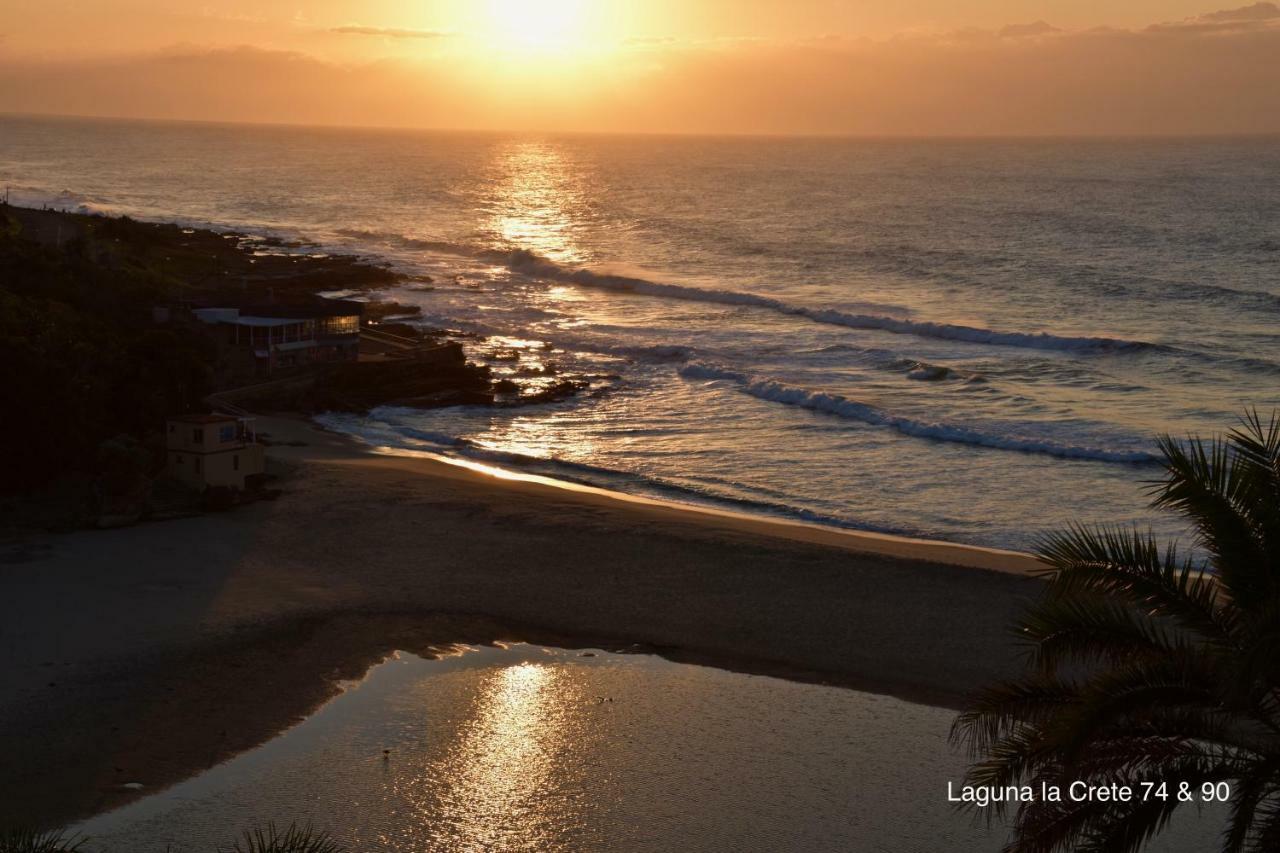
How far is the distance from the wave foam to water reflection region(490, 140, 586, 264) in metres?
40.1

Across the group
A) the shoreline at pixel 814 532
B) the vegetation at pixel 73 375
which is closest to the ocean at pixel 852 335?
the shoreline at pixel 814 532

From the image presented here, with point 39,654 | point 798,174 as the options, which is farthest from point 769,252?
point 798,174

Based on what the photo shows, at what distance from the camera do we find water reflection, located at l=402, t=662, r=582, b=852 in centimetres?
1433

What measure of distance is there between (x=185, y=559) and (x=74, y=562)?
74.4 inches

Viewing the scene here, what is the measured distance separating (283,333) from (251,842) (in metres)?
33.4

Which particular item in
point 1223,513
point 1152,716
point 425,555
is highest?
point 1223,513

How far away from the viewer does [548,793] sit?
50.3ft

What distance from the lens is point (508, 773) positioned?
15.8 meters

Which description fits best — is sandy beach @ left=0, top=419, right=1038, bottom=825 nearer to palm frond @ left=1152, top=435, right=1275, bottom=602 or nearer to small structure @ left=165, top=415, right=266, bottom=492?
small structure @ left=165, top=415, right=266, bottom=492

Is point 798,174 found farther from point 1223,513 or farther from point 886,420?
point 1223,513

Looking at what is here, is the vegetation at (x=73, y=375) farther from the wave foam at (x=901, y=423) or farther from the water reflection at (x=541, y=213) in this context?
the water reflection at (x=541, y=213)

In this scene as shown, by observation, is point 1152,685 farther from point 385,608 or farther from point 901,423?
point 901,423

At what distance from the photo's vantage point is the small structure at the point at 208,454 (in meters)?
28.0

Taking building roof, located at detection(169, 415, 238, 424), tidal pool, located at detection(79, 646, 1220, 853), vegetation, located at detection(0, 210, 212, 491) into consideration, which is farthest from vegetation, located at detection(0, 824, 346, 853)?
building roof, located at detection(169, 415, 238, 424)
